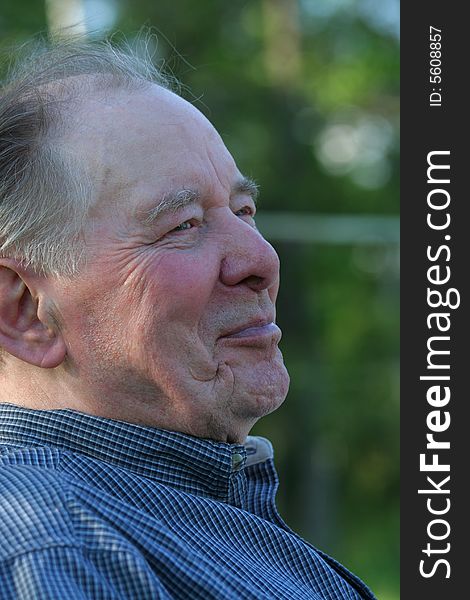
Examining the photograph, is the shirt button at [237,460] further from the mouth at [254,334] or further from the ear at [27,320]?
the ear at [27,320]

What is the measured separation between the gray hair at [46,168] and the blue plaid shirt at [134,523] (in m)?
0.29

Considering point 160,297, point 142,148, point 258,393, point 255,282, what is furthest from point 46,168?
point 258,393

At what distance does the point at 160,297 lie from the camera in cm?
161

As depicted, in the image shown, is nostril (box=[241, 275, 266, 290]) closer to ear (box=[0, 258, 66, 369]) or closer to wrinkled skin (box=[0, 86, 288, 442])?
wrinkled skin (box=[0, 86, 288, 442])

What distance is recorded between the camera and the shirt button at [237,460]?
1.68 metres

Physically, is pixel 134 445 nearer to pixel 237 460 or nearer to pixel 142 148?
pixel 237 460

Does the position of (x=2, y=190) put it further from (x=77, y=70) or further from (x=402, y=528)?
(x=402, y=528)

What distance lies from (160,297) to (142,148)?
27 centimetres

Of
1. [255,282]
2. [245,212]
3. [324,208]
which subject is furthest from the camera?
[324,208]

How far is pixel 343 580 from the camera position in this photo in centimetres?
163

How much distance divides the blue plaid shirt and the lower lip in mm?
191

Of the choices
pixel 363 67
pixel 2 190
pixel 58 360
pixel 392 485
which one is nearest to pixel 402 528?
pixel 58 360

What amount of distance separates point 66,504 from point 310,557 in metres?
0.49

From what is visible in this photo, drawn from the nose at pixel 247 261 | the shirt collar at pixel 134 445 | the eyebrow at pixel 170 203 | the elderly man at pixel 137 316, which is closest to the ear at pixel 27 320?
the elderly man at pixel 137 316
